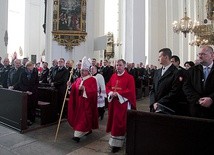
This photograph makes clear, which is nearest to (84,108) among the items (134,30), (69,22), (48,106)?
(48,106)

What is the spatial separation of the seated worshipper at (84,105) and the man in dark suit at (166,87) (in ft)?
6.48

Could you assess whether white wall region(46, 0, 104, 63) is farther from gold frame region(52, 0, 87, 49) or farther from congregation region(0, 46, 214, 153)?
congregation region(0, 46, 214, 153)

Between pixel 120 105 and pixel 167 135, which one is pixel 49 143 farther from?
pixel 167 135

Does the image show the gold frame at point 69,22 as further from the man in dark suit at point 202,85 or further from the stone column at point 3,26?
the man in dark suit at point 202,85

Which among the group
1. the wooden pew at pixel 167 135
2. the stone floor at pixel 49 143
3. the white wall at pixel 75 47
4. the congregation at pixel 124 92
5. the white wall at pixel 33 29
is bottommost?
the stone floor at pixel 49 143

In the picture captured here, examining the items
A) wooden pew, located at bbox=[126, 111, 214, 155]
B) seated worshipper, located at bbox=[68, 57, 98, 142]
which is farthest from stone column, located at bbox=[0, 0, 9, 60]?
wooden pew, located at bbox=[126, 111, 214, 155]

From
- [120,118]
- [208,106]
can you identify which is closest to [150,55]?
[120,118]

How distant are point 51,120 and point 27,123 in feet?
2.53

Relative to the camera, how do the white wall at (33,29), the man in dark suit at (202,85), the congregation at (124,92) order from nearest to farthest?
Answer: the man in dark suit at (202,85), the congregation at (124,92), the white wall at (33,29)

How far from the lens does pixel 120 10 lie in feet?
81.5

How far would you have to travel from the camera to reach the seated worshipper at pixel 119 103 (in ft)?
17.5

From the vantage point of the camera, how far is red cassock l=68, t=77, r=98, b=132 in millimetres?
6059

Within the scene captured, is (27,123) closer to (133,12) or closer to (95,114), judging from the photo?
(95,114)

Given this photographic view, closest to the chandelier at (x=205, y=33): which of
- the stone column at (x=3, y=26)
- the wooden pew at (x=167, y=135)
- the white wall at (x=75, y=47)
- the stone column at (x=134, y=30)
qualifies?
the stone column at (x=134, y=30)
